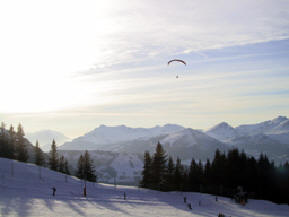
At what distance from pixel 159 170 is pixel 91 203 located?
3542cm

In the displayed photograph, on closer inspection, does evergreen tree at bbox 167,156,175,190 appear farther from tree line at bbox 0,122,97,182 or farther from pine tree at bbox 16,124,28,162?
pine tree at bbox 16,124,28,162

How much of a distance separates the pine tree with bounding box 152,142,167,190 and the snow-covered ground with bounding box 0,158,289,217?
28.4ft

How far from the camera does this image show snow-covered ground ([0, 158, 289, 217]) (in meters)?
32.7

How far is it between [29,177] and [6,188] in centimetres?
1919

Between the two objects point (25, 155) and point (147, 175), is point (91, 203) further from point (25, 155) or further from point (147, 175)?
point (25, 155)

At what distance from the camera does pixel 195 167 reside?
89.3 meters

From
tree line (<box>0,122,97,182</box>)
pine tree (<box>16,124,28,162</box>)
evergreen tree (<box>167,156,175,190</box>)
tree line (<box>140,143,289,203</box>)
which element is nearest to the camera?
tree line (<box>140,143,289,203</box>)

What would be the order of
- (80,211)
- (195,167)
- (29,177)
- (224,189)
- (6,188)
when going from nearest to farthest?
1. (80,211)
2. (6,188)
3. (29,177)
4. (224,189)
5. (195,167)

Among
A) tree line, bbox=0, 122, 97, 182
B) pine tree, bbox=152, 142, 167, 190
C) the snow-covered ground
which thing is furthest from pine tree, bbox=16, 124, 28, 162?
pine tree, bbox=152, 142, 167, 190

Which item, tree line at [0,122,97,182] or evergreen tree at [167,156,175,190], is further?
tree line at [0,122,97,182]

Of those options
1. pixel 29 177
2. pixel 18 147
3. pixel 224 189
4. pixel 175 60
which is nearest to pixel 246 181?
pixel 224 189

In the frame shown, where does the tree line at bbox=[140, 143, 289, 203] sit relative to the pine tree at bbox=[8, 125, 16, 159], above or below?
below

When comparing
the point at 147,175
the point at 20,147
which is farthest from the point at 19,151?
the point at 147,175

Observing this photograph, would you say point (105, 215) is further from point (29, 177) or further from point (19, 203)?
point (29, 177)
